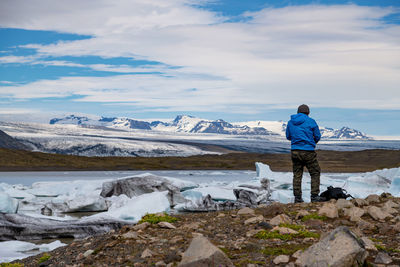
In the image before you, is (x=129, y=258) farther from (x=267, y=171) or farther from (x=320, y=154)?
(x=320, y=154)

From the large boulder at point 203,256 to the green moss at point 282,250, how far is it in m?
0.62

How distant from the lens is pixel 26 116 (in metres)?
166

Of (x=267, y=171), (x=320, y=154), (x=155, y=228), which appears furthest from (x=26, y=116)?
(x=155, y=228)

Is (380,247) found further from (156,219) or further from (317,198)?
(317,198)

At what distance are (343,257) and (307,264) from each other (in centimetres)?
27

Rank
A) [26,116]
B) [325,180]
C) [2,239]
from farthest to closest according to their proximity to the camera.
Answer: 1. [26,116]
2. [325,180]
3. [2,239]

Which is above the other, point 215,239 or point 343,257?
point 343,257

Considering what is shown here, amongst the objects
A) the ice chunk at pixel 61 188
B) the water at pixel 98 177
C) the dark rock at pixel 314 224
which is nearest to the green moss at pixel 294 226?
the dark rock at pixel 314 224

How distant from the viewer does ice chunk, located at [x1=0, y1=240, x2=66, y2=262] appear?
6830 millimetres

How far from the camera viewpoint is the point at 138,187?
14023 mm

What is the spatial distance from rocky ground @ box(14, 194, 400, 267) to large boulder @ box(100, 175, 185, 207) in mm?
7656

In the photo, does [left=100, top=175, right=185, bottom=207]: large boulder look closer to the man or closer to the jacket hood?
the man

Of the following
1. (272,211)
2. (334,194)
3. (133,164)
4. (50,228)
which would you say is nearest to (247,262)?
(272,211)

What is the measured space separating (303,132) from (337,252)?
4.55 metres
